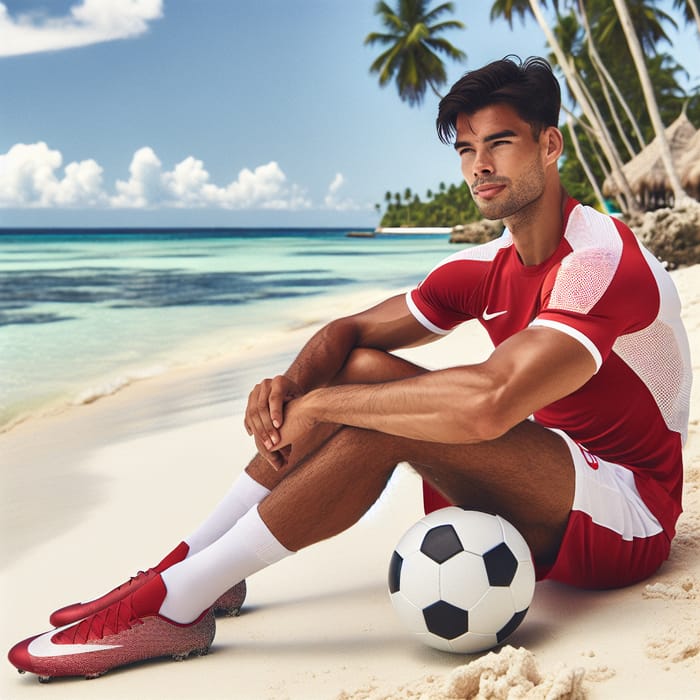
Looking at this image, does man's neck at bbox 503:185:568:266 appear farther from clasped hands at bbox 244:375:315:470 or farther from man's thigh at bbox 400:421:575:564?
clasped hands at bbox 244:375:315:470

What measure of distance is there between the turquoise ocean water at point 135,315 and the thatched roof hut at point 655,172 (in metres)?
5.05

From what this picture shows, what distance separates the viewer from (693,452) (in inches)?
134

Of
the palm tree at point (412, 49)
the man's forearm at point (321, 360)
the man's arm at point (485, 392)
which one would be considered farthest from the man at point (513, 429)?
the palm tree at point (412, 49)

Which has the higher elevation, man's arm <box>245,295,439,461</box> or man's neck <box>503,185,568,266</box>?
man's neck <box>503,185,568,266</box>

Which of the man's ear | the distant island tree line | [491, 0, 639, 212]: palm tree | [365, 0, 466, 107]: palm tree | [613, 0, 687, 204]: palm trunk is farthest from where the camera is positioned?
the distant island tree line

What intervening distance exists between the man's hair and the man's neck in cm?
18

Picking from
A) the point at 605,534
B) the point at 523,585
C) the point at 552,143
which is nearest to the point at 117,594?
the point at 523,585

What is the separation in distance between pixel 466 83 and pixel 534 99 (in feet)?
0.58

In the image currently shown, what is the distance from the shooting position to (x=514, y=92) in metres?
2.23

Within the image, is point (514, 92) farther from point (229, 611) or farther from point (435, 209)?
point (435, 209)

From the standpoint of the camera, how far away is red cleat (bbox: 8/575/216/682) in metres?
2.16

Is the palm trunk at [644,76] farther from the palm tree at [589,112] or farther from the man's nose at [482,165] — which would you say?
the man's nose at [482,165]

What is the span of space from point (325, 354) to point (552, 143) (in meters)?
0.88

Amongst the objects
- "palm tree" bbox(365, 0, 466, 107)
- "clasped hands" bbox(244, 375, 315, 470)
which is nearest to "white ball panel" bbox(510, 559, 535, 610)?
"clasped hands" bbox(244, 375, 315, 470)
